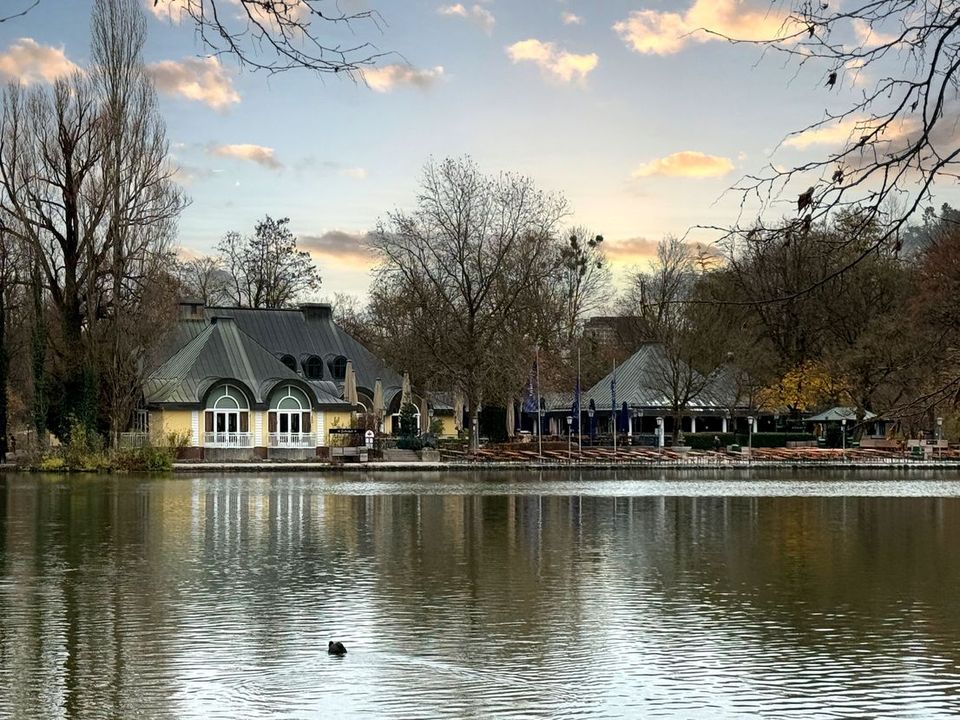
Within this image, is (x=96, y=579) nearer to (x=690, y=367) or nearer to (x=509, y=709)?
(x=509, y=709)

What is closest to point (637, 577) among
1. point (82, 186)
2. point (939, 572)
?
point (939, 572)

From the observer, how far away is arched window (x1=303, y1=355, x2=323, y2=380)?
239 ft

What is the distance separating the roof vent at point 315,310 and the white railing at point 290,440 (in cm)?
1539

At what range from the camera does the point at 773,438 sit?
6631cm

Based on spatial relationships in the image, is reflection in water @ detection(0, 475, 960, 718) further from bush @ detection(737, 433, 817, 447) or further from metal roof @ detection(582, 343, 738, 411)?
metal roof @ detection(582, 343, 738, 411)

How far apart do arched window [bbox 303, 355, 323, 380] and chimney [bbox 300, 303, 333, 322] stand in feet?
9.03

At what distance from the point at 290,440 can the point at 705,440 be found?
844 inches

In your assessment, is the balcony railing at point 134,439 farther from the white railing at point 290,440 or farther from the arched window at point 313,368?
the arched window at point 313,368

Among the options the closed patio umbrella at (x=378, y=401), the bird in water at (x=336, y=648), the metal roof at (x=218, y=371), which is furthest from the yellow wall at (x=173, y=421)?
the bird in water at (x=336, y=648)

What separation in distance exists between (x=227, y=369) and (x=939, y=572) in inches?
1883

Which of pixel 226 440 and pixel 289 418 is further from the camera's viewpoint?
pixel 289 418

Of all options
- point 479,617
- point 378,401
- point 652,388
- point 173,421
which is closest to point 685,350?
point 652,388

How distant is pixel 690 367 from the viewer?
209 ft

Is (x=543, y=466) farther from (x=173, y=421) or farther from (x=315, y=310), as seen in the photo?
(x=315, y=310)
